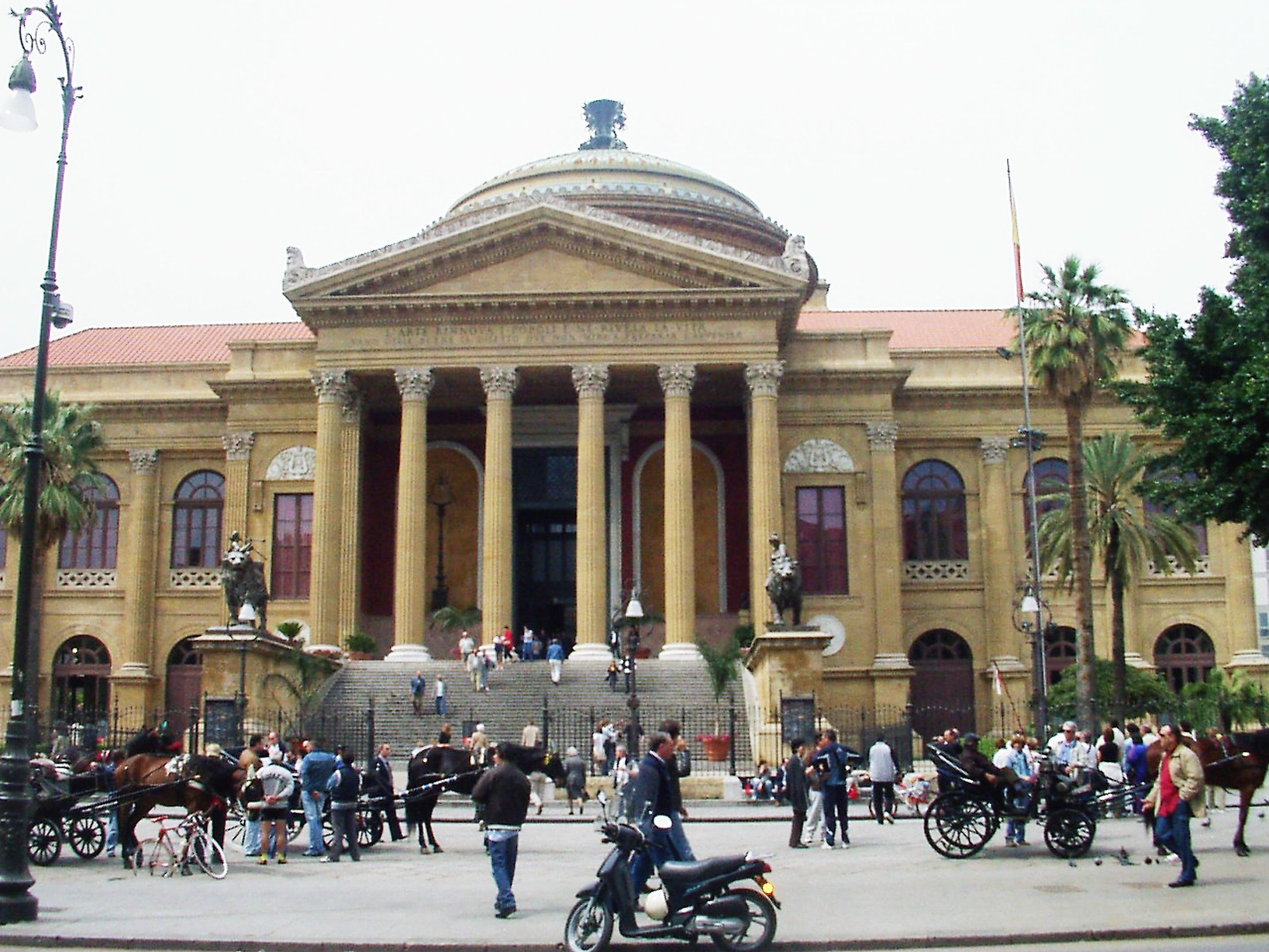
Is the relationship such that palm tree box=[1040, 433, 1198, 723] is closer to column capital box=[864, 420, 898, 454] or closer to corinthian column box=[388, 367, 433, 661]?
column capital box=[864, 420, 898, 454]

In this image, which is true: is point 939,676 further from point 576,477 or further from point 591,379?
point 591,379

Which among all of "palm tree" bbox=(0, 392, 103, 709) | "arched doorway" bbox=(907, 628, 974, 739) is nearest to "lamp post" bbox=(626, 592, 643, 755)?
"arched doorway" bbox=(907, 628, 974, 739)

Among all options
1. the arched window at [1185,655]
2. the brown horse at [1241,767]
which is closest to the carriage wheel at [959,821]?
the brown horse at [1241,767]

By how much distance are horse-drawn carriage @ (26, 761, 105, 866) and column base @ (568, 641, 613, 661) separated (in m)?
20.3

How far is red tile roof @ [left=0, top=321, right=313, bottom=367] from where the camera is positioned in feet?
173

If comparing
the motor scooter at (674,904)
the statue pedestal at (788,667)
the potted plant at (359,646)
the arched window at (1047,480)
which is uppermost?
the arched window at (1047,480)

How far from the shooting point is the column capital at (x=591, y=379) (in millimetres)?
41750

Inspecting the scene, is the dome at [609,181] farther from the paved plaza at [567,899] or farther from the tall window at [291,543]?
the paved plaza at [567,899]

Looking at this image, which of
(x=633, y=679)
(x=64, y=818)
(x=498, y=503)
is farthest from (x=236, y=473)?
(x=64, y=818)

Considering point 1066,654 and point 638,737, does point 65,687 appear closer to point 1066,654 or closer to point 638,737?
point 638,737

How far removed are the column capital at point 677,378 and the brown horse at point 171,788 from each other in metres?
24.5

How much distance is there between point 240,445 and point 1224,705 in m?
29.7

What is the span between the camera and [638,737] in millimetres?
32156

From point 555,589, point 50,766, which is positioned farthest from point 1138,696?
point 50,766
